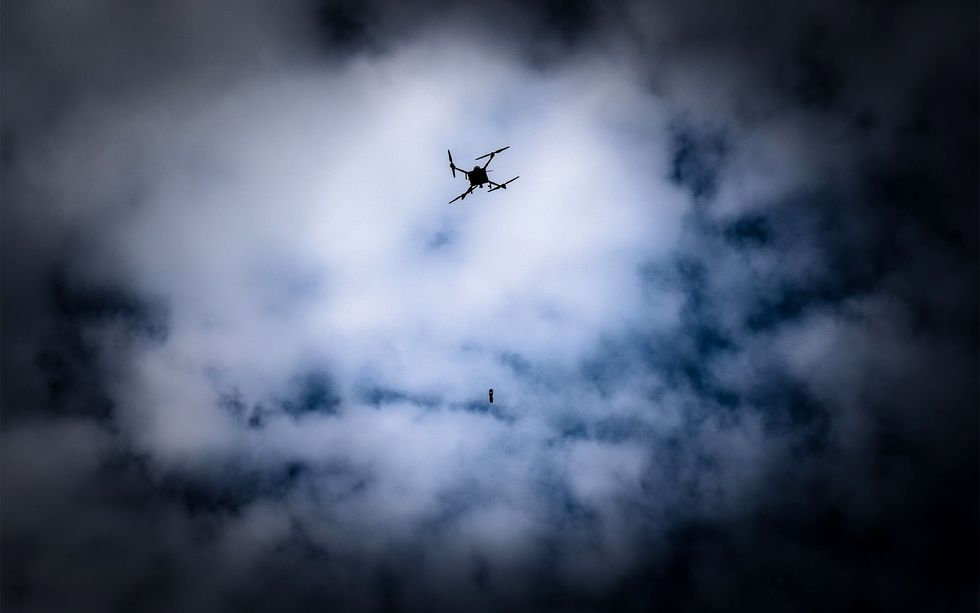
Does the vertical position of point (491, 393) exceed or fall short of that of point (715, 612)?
it exceeds it

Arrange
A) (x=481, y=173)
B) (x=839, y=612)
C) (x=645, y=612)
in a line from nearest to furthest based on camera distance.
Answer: (x=481, y=173) < (x=839, y=612) < (x=645, y=612)

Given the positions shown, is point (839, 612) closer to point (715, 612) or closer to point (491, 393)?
point (715, 612)

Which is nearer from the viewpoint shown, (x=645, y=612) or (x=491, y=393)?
(x=491, y=393)

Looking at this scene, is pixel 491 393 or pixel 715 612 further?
pixel 715 612

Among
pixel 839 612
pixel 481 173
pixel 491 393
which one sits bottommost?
pixel 839 612

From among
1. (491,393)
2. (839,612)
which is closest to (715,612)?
(839,612)

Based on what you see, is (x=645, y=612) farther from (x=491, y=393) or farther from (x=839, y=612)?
(x=491, y=393)

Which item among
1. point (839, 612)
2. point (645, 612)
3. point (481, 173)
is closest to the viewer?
point (481, 173)

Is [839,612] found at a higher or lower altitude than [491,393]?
lower

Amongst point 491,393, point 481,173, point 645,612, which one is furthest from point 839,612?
point 481,173
